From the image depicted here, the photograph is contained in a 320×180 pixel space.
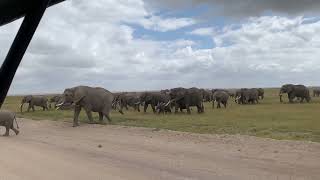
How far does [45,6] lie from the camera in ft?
9.57

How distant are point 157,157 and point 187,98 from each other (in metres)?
24.9

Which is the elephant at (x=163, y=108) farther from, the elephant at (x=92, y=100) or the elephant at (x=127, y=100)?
the elephant at (x=92, y=100)

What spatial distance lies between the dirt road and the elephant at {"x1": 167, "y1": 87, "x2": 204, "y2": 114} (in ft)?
56.2

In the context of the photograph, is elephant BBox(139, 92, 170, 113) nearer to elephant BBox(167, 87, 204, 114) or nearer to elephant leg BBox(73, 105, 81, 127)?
elephant BBox(167, 87, 204, 114)

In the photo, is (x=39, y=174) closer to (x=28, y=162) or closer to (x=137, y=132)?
(x=28, y=162)

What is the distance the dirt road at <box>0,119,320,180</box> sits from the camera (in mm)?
13195

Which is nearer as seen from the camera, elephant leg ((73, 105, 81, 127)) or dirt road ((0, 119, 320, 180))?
dirt road ((0, 119, 320, 180))

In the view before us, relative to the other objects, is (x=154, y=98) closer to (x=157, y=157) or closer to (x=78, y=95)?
(x=78, y=95)

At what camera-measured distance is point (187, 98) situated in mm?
41219

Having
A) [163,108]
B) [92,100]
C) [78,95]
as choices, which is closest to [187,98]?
[163,108]

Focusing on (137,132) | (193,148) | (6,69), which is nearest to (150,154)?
(193,148)

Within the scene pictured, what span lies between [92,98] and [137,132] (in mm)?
8133

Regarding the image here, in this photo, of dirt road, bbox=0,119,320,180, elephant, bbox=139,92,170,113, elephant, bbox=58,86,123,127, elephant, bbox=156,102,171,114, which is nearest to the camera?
dirt road, bbox=0,119,320,180

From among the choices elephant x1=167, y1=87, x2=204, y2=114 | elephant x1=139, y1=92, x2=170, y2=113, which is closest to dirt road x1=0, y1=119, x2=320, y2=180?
elephant x1=167, y1=87, x2=204, y2=114
